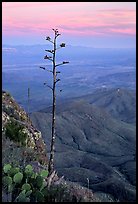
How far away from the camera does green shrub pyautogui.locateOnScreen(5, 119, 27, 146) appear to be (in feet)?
69.2

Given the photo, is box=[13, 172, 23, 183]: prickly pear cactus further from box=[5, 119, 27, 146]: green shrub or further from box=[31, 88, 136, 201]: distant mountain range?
box=[31, 88, 136, 201]: distant mountain range

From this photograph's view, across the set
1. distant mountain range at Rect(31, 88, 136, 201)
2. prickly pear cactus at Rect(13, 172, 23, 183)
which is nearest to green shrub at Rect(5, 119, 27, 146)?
prickly pear cactus at Rect(13, 172, 23, 183)

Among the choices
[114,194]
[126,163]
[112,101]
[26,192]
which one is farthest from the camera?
[112,101]

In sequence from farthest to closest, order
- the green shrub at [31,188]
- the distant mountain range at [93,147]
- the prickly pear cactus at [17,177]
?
the distant mountain range at [93,147] < the prickly pear cactus at [17,177] < the green shrub at [31,188]

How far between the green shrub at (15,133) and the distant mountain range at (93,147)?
10314 mm

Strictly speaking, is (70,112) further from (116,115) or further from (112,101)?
(112,101)

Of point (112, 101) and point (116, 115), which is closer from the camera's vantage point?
point (116, 115)

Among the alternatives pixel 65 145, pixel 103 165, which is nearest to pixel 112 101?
pixel 65 145

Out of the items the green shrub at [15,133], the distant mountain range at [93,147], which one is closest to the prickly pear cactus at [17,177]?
the green shrub at [15,133]

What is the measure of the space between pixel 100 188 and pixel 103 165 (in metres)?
17.2

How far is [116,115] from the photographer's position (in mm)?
132000

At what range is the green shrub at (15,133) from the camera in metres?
21.1

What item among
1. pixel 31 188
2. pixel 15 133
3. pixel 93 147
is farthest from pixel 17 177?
pixel 93 147

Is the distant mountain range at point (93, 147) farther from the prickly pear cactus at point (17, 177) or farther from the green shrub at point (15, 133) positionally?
the prickly pear cactus at point (17, 177)
